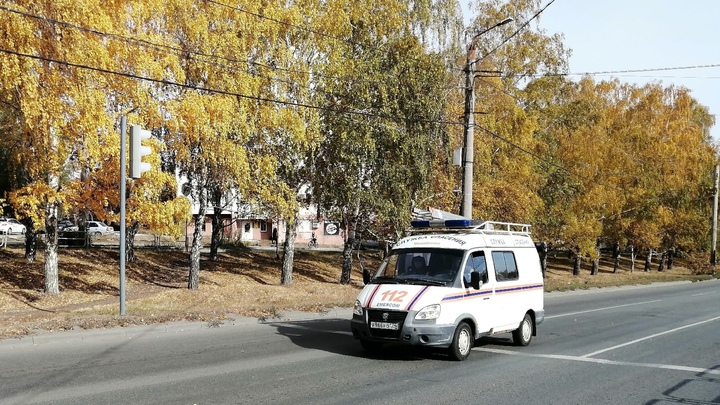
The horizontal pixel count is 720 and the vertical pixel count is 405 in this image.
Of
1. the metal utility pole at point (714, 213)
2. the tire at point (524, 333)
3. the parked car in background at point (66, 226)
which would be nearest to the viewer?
the tire at point (524, 333)

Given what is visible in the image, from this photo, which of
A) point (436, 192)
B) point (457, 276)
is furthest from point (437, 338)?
point (436, 192)

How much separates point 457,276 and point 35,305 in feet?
41.1

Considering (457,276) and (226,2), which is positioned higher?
(226,2)

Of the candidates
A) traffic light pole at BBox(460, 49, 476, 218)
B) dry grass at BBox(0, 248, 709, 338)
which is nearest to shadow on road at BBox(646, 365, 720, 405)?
dry grass at BBox(0, 248, 709, 338)

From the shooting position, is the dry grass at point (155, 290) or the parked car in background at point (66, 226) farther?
the parked car in background at point (66, 226)

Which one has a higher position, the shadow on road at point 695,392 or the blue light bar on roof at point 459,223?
the blue light bar on roof at point 459,223

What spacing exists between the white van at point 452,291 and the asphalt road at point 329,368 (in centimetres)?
46

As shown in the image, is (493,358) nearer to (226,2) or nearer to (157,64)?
(157,64)

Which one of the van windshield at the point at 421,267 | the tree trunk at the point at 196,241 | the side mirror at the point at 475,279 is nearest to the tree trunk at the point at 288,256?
the tree trunk at the point at 196,241

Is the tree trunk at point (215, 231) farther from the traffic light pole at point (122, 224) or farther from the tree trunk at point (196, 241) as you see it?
the traffic light pole at point (122, 224)

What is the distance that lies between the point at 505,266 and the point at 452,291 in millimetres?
2194

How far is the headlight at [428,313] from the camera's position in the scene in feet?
33.7

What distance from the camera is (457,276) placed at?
11039 millimetres

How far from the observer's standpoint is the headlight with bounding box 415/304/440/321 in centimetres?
1027
